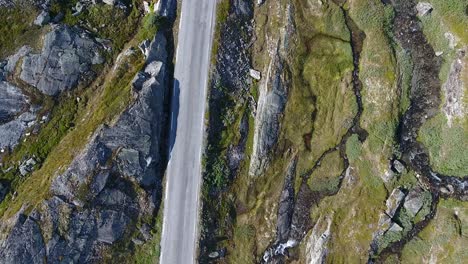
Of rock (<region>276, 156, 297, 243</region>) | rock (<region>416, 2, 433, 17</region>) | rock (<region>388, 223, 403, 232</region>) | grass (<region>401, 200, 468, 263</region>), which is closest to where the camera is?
grass (<region>401, 200, 468, 263</region>)

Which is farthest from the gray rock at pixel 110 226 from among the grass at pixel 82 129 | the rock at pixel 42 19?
the rock at pixel 42 19

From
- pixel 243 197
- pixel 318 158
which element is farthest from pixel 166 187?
pixel 318 158

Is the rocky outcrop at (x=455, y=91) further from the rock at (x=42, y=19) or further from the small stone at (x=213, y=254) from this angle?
the rock at (x=42, y=19)

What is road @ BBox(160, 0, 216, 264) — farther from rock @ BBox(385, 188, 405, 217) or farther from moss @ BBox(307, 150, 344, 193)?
rock @ BBox(385, 188, 405, 217)

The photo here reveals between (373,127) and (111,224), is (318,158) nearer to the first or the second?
(373,127)

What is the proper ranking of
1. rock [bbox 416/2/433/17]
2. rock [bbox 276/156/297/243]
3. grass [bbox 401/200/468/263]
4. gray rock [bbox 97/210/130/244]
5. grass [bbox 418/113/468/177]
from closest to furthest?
gray rock [bbox 97/210/130/244]
grass [bbox 401/200/468/263]
grass [bbox 418/113/468/177]
rock [bbox 276/156/297/243]
rock [bbox 416/2/433/17]

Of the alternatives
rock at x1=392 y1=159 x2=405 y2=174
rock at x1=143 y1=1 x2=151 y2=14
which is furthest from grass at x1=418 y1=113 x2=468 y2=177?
rock at x1=143 y1=1 x2=151 y2=14
